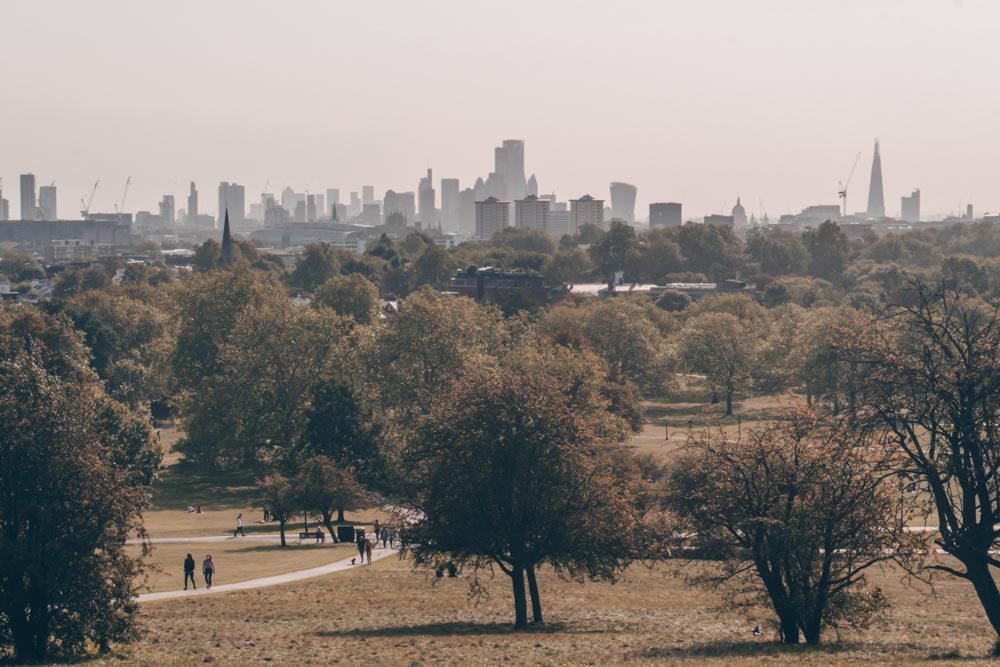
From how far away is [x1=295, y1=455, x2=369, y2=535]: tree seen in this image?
185ft

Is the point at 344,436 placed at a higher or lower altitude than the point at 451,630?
higher

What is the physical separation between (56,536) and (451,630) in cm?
1040

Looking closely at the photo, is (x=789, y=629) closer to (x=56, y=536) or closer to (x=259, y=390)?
(x=56, y=536)

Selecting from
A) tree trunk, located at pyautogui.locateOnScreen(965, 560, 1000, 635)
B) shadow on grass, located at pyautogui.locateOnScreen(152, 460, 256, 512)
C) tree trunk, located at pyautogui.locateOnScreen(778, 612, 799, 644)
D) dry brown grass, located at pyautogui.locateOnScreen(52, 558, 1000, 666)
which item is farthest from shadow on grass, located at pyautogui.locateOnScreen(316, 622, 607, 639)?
shadow on grass, located at pyautogui.locateOnScreen(152, 460, 256, 512)

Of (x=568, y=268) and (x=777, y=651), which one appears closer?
(x=777, y=651)

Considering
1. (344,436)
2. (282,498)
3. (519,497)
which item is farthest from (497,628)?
(344,436)

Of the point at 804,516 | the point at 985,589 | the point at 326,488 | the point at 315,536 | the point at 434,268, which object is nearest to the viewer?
the point at 985,589

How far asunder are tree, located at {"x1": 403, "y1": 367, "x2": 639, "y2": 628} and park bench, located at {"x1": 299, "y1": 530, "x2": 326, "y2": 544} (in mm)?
18383

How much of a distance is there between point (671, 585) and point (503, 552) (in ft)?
34.6

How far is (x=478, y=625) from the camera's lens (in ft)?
118

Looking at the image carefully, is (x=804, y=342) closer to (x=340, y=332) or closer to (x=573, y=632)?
(x=340, y=332)

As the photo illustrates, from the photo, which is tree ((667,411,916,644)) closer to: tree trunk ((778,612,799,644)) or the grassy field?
tree trunk ((778,612,799,644))

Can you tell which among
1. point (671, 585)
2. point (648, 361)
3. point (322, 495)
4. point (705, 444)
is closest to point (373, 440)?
point (322, 495)

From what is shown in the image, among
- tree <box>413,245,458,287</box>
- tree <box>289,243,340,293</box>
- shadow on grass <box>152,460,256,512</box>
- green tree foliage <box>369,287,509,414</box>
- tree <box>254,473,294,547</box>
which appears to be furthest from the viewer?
tree <box>289,243,340,293</box>
